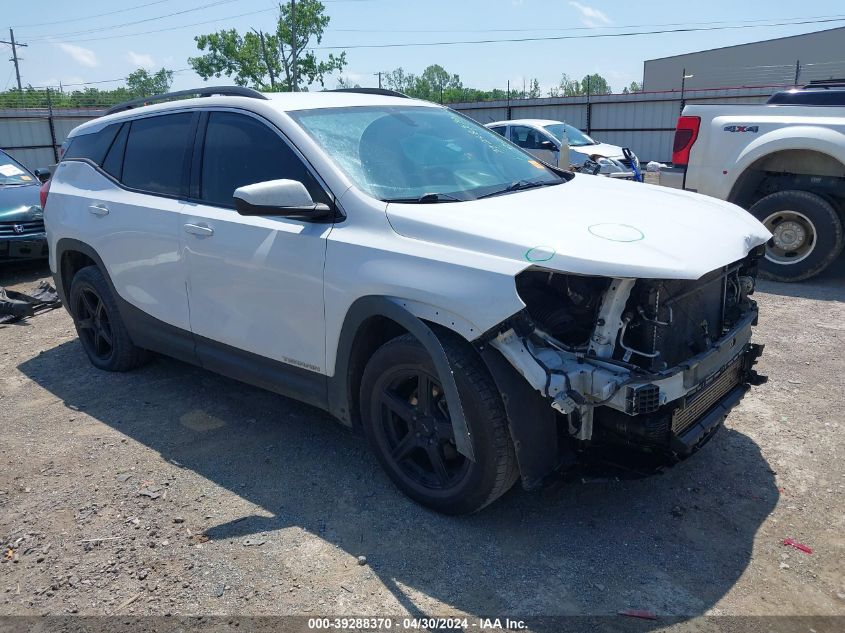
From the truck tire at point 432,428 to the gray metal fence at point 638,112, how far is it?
64.2 feet

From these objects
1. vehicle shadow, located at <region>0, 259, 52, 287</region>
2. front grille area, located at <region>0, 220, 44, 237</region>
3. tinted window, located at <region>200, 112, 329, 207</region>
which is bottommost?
vehicle shadow, located at <region>0, 259, 52, 287</region>

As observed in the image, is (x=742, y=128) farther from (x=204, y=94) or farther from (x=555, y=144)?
(x=555, y=144)

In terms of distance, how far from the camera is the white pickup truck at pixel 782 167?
689cm

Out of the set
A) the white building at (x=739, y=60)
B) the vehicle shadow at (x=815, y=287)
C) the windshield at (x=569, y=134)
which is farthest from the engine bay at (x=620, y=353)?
the white building at (x=739, y=60)

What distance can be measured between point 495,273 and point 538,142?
13.0m

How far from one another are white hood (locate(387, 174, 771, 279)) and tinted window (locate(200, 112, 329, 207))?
74cm

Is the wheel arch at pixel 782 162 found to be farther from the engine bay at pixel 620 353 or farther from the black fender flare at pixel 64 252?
the black fender flare at pixel 64 252

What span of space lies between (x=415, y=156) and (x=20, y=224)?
6837 millimetres

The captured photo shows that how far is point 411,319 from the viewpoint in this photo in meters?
2.98

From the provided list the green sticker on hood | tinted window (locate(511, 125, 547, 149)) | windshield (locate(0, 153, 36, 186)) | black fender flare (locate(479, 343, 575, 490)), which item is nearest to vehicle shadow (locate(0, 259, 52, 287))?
windshield (locate(0, 153, 36, 186))

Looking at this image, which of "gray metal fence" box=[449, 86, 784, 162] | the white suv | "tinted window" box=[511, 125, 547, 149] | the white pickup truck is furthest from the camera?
"gray metal fence" box=[449, 86, 784, 162]

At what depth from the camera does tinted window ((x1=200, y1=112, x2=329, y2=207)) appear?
360 centimetres

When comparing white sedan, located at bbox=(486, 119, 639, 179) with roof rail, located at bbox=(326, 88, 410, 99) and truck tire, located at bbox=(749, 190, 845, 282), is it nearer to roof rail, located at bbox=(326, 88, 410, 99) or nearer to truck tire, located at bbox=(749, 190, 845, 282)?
truck tire, located at bbox=(749, 190, 845, 282)

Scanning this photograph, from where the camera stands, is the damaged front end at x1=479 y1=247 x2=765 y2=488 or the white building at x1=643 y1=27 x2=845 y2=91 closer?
the damaged front end at x1=479 y1=247 x2=765 y2=488
